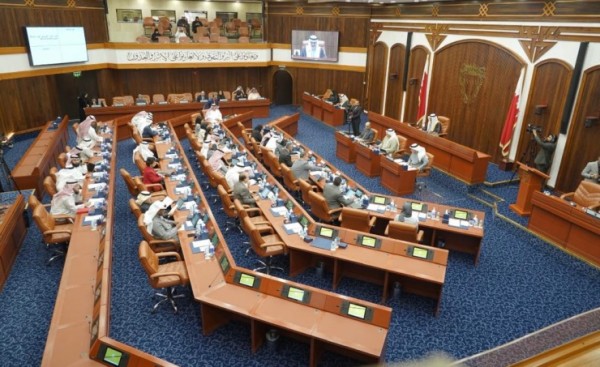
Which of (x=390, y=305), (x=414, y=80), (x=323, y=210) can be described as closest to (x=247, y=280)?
(x=390, y=305)

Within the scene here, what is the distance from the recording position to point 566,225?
7.93 meters

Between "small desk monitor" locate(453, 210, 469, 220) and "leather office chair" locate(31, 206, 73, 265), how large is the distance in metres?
7.02

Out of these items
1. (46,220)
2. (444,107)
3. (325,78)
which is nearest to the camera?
(46,220)

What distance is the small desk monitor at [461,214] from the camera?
25.3ft

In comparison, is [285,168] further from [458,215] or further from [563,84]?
[563,84]

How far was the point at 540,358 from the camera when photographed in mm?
1752

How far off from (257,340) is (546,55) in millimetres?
9811

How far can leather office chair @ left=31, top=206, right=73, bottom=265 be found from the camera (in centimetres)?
721

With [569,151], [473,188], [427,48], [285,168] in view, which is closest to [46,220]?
[285,168]

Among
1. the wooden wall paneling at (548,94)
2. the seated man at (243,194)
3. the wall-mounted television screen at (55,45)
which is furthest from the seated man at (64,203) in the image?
the wooden wall paneling at (548,94)

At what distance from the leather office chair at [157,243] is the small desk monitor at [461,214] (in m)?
5.04

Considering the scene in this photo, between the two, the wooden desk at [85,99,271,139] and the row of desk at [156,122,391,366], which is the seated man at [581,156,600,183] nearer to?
the row of desk at [156,122,391,366]

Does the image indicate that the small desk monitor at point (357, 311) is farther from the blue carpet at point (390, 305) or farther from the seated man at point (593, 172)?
the seated man at point (593, 172)

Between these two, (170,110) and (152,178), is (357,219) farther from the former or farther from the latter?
(170,110)
